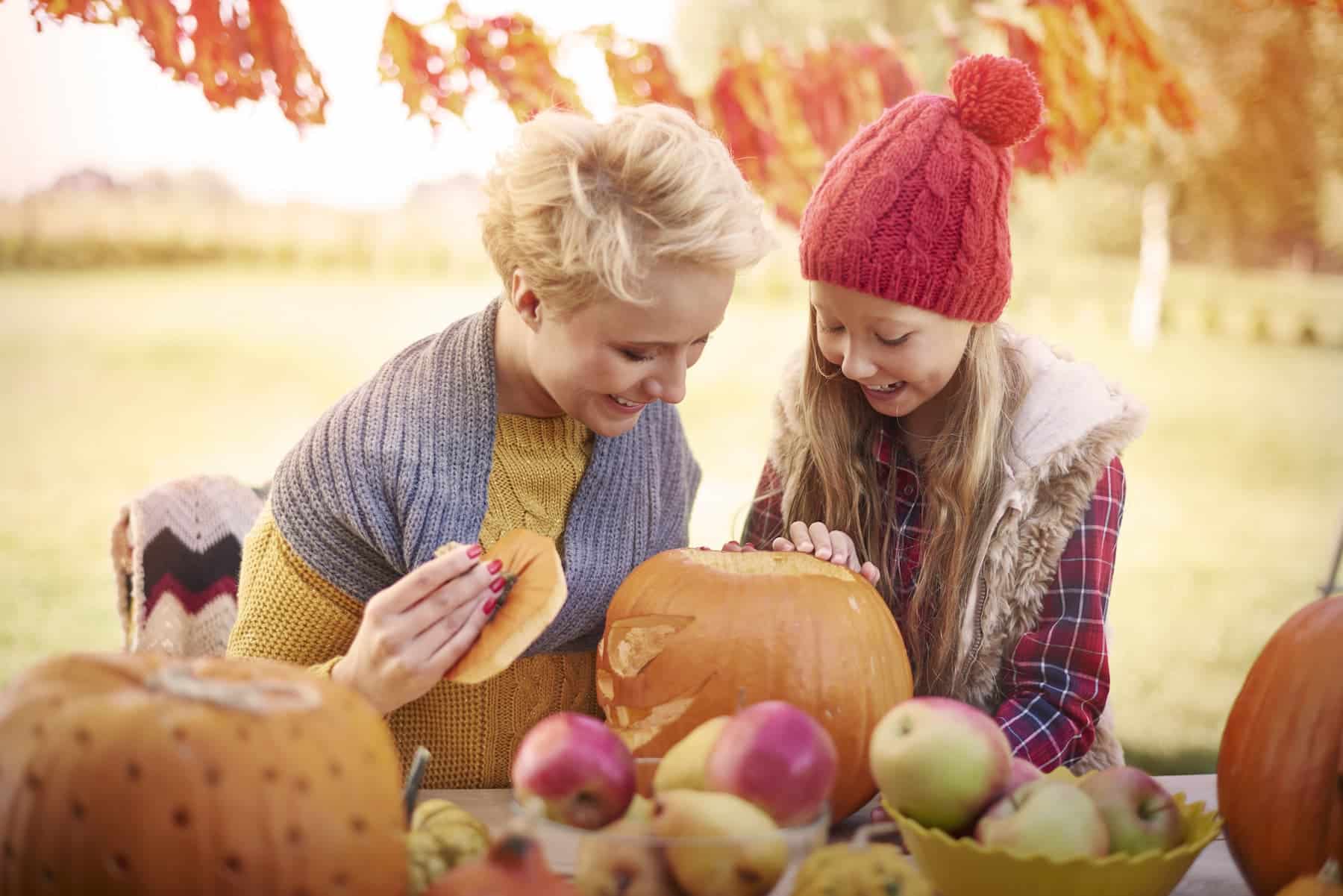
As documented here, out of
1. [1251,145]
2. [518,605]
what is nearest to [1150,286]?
[1251,145]

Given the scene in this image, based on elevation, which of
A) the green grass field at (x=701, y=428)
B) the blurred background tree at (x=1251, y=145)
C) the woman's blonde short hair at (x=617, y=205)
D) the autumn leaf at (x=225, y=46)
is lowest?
the green grass field at (x=701, y=428)

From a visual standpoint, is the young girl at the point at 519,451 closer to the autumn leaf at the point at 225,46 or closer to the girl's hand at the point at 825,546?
the girl's hand at the point at 825,546

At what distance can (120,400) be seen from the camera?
625 cm

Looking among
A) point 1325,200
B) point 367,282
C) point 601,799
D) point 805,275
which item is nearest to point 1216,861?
point 601,799

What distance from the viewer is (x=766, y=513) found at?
6.64 ft

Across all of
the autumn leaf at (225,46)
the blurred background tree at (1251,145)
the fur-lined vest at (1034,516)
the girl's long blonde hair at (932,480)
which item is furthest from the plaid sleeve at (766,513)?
the blurred background tree at (1251,145)

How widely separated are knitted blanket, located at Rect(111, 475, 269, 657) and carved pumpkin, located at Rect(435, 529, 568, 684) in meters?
0.86

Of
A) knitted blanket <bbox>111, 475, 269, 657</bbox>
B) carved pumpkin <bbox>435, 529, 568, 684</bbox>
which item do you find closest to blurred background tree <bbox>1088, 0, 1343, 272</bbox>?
knitted blanket <bbox>111, 475, 269, 657</bbox>

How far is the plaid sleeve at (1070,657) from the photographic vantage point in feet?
5.07

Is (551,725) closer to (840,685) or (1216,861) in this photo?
(840,685)

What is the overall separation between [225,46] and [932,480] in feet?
6.67

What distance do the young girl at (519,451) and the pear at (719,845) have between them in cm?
51

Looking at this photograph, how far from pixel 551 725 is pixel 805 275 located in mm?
965

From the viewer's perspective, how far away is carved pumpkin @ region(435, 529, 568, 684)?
1241 mm
